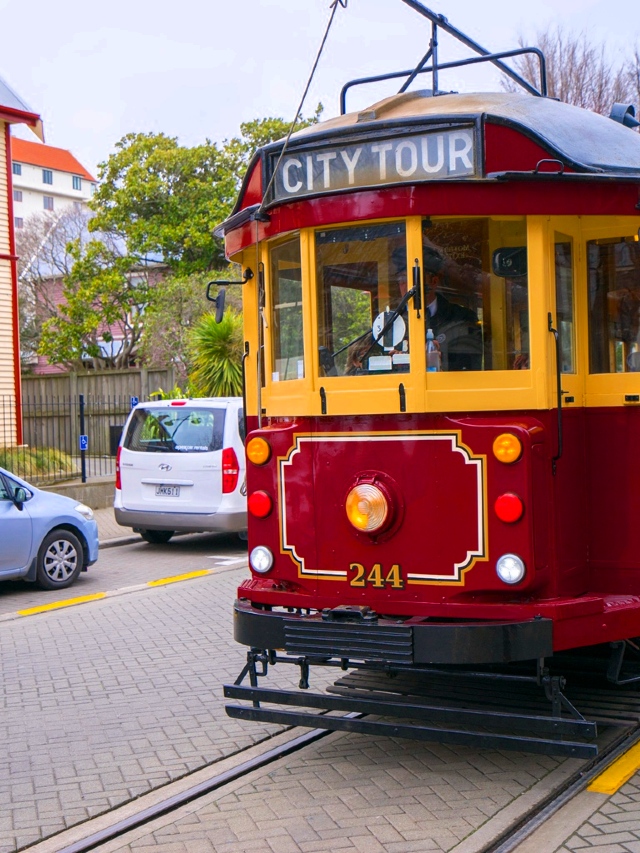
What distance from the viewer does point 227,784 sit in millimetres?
4977

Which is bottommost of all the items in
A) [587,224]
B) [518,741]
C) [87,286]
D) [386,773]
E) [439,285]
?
[386,773]

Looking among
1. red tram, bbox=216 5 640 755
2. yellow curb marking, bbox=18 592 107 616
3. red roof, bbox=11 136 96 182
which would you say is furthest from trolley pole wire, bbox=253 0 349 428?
red roof, bbox=11 136 96 182

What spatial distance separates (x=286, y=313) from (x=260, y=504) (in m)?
1.06

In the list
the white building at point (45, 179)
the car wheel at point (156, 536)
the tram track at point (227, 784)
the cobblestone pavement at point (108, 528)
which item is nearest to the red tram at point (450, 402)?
the tram track at point (227, 784)

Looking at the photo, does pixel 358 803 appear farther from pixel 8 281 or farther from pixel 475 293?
pixel 8 281

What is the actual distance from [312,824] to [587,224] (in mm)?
3277

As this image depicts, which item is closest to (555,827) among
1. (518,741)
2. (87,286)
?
(518,741)

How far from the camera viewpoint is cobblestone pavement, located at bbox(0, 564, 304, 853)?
4.99 metres

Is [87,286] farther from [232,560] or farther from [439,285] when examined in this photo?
[439,285]

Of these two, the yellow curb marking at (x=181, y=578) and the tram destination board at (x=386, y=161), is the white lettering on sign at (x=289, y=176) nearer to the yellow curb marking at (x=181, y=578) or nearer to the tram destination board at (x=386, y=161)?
the tram destination board at (x=386, y=161)

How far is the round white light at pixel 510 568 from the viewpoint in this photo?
4.74 meters

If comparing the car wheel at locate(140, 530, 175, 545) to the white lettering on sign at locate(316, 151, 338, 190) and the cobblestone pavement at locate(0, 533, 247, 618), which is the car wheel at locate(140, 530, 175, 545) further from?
the white lettering on sign at locate(316, 151, 338, 190)

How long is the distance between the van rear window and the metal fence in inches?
120

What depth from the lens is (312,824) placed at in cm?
445
